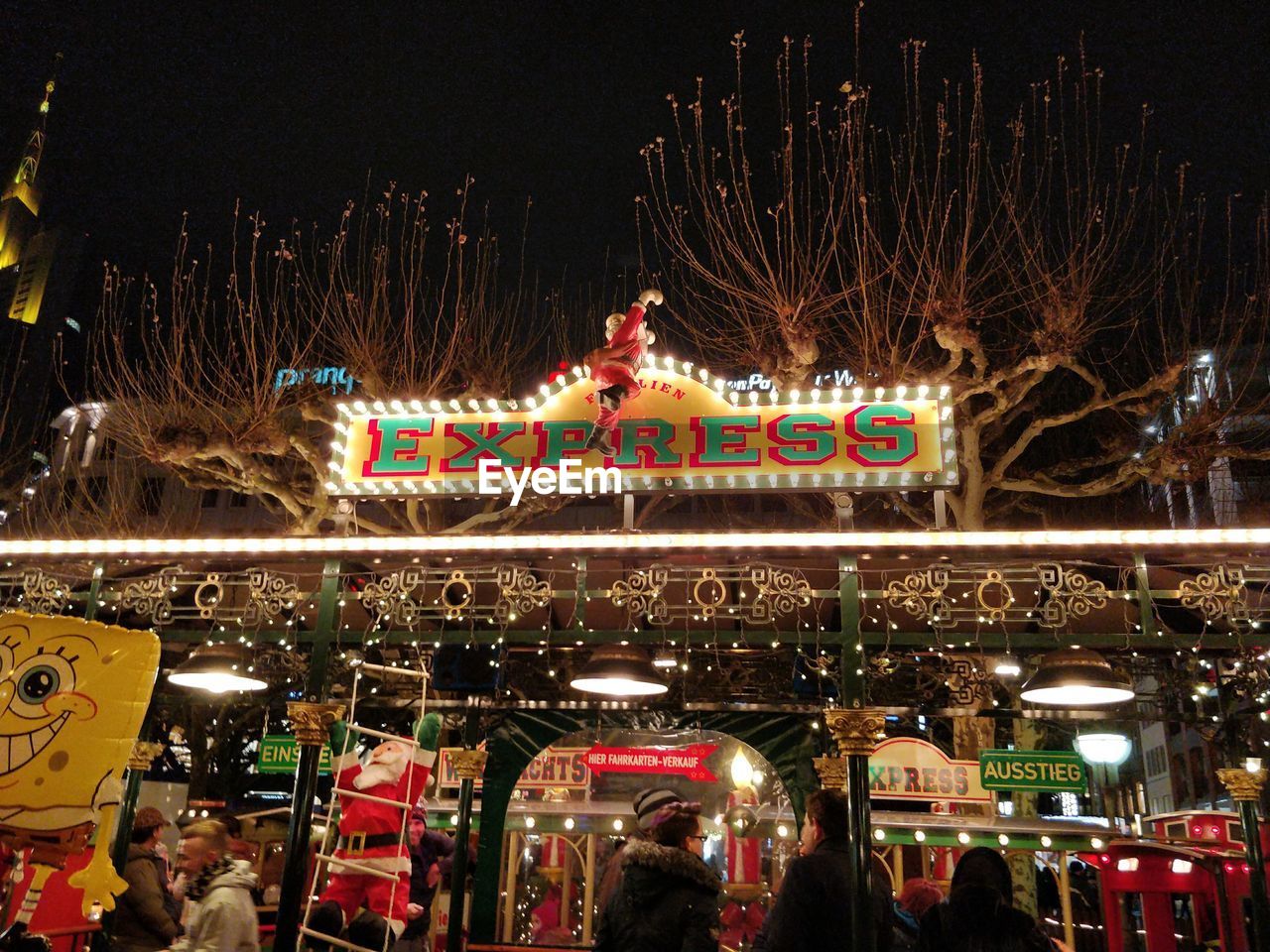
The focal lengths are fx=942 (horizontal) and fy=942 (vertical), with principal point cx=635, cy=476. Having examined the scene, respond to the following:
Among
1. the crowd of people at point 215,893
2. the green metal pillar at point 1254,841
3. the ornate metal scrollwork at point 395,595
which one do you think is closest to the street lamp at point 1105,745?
the green metal pillar at point 1254,841

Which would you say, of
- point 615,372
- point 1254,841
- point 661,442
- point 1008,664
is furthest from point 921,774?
point 615,372

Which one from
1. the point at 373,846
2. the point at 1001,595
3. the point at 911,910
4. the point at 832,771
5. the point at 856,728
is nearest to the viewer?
the point at 856,728

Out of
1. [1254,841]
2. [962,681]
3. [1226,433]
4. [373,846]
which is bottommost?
[373,846]

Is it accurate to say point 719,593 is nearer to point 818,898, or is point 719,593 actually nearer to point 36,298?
point 818,898

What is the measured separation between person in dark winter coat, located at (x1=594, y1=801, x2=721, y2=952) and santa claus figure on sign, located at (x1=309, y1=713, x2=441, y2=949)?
2.68m

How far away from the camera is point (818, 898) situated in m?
4.86

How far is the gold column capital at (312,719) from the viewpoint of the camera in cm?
750

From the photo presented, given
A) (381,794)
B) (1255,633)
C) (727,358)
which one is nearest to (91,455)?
(727,358)

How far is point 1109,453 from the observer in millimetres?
15609

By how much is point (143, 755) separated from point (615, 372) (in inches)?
228

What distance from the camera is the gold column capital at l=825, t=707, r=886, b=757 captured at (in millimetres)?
6840

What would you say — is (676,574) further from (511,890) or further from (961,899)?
(511,890)

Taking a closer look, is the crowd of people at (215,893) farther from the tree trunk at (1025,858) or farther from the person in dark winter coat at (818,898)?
the tree trunk at (1025,858)

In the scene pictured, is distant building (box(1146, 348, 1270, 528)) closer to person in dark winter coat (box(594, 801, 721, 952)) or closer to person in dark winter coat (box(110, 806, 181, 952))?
person in dark winter coat (box(594, 801, 721, 952))
